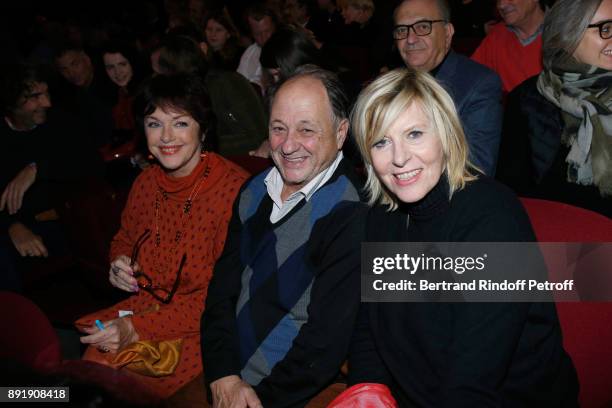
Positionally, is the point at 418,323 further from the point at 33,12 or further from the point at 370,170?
the point at 33,12

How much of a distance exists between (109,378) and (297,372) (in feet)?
3.13

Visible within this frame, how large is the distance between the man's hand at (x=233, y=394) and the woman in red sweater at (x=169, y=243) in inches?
10.1

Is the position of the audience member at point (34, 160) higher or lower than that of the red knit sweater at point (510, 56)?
lower

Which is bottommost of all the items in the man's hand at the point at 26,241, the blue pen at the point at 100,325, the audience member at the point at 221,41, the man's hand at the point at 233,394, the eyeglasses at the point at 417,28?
the man's hand at the point at 233,394

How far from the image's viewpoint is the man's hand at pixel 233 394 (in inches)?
67.9

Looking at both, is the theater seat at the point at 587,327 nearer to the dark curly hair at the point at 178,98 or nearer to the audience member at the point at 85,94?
the dark curly hair at the point at 178,98

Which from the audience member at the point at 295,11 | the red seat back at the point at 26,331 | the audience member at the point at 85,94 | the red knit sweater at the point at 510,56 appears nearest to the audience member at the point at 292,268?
the red seat back at the point at 26,331

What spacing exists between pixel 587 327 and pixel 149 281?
4.74ft

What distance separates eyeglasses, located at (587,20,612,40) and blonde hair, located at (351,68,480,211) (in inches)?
34.4

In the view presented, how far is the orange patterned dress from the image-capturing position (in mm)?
2062

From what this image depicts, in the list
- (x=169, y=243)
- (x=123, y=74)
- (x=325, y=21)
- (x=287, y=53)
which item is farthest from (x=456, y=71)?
(x=325, y=21)

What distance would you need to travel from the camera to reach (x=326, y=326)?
1.68 meters

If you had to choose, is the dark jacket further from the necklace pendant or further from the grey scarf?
the necklace pendant

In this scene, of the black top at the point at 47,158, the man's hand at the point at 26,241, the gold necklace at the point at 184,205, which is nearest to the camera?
the gold necklace at the point at 184,205
